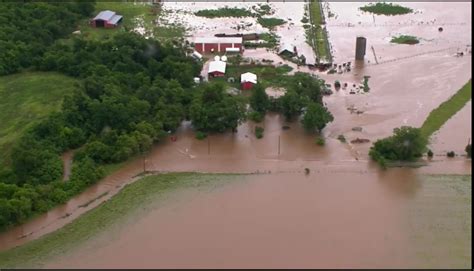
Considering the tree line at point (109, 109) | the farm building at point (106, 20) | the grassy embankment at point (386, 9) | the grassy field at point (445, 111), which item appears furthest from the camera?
the grassy embankment at point (386, 9)

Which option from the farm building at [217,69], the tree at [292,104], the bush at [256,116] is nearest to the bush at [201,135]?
the bush at [256,116]

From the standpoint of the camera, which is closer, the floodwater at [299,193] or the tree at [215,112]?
the floodwater at [299,193]

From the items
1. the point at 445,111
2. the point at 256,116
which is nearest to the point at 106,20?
the point at 256,116

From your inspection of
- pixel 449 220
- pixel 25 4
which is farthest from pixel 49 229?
pixel 25 4

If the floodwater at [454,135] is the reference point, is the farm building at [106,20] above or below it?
above

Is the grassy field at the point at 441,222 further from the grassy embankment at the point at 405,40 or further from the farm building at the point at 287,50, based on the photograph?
the grassy embankment at the point at 405,40

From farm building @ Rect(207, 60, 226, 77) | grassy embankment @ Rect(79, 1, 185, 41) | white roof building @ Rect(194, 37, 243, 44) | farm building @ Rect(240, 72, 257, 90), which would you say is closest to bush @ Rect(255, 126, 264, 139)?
farm building @ Rect(240, 72, 257, 90)

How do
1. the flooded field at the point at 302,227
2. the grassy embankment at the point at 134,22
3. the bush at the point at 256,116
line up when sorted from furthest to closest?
1. the grassy embankment at the point at 134,22
2. the bush at the point at 256,116
3. the flooded field at the point at 302,227

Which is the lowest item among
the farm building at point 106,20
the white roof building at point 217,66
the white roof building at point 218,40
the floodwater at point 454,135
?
the floodwater at point 454,135
